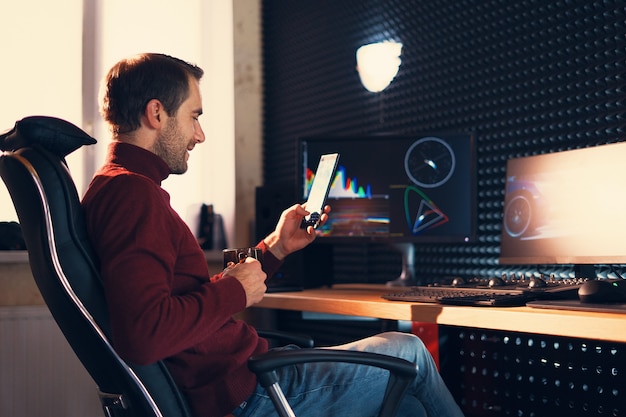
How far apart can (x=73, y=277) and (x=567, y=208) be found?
1.47 meters

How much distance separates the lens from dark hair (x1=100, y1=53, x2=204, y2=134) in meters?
1.78

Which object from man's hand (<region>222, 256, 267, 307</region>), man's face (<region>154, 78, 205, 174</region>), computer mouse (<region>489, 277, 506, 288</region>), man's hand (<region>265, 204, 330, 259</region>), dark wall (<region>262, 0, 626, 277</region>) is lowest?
computer mouse (<region>489, 277, 506, 288</region>)

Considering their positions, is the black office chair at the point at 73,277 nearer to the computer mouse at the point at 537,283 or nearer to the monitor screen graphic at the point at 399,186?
the computer mouse at the point at 537,283

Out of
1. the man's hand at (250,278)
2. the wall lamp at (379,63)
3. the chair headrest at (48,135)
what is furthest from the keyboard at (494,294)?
the wall lamp at (379,63)

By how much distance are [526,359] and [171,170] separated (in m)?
1.38

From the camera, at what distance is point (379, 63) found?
3.24m

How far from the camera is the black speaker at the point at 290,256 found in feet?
10.1

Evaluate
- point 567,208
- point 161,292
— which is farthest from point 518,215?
point 161,292

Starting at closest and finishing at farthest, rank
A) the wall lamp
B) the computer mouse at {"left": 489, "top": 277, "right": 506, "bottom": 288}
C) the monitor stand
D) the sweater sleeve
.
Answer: the sweater sleeve, the computer mouse at {"left": 489, "top": 277, "right": 506, "bottom": 288}, the monitor stand, the wall lamp

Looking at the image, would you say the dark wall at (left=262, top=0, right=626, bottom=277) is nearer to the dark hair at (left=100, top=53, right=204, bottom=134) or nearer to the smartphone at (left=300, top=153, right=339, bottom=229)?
the smartphone at (left=300, top=153, right=339, bottom=229)

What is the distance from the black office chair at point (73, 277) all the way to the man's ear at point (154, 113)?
28cm

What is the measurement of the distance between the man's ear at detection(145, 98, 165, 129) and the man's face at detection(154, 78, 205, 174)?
0.07 ft

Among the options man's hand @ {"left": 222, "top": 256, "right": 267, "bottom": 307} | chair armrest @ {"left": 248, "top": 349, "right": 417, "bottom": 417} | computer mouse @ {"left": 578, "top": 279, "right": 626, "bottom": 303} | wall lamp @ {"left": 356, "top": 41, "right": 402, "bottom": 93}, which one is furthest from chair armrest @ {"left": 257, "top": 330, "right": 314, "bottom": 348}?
wall lamp @ {"left": 356, "top": 41, "right": 402, "bottom": 93}

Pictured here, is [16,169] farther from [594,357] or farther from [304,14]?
[304,14]
